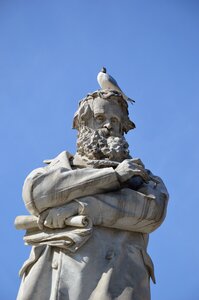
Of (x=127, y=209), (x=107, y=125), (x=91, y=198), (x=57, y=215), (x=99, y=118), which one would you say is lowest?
(x=57, y=215)

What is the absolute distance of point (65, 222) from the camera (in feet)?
27.3

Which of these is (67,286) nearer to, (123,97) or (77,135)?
(77,135)

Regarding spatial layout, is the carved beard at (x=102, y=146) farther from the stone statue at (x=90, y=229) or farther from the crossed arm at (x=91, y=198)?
the crossed arm at (x=91, y=198)

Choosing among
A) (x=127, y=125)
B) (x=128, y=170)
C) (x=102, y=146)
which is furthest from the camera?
(x=127, y=125)

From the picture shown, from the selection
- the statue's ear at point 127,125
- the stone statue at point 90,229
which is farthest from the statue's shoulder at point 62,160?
the statue's ear at point 127,125

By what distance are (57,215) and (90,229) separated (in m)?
0.44

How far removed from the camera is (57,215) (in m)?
8.30

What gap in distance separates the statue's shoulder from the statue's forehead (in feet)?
2.53

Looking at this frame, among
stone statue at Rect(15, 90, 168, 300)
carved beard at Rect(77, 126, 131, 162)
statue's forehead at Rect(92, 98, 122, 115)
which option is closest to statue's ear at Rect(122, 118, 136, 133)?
statue's forehead at Rect(92, 98, 122, 115)

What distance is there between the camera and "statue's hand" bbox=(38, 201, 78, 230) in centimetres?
830

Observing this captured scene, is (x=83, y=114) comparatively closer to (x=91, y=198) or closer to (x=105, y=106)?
(x=105, y=106)

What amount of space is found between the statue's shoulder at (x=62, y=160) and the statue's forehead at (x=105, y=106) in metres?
0.77

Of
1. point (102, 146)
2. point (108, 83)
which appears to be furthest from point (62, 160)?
point (108, 83)

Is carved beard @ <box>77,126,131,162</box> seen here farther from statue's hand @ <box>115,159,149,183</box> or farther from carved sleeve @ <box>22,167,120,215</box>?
carved sleeve @ <box>22,167,120,215</box>
